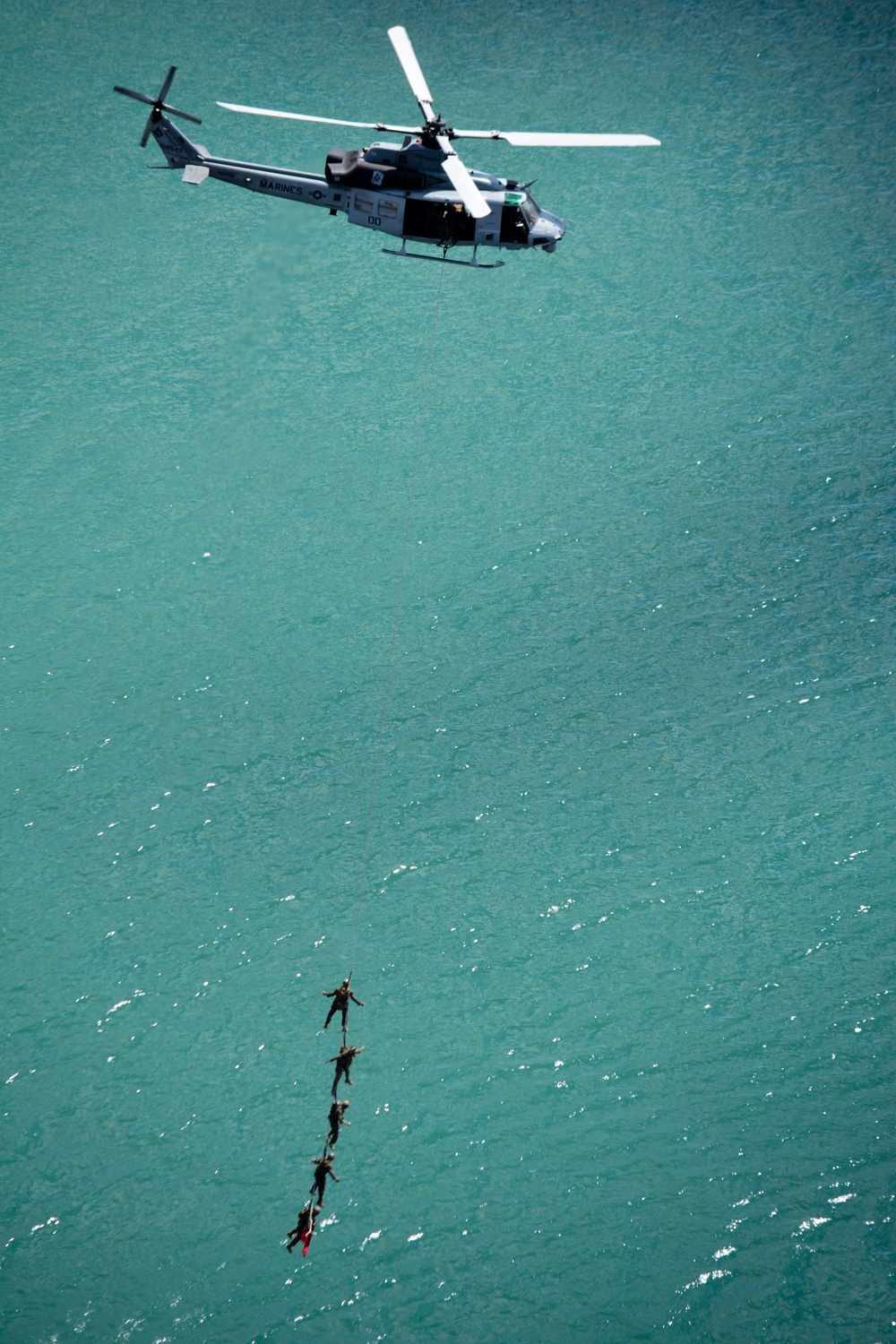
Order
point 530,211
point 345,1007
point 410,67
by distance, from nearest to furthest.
A: 1. point 345,1007
2. point 410,67
3. point 530,211

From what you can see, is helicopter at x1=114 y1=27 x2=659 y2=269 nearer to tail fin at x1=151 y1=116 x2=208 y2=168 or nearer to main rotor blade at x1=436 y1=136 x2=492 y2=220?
main rotor blade at x1=436 y1=136 x2=492 y2=220

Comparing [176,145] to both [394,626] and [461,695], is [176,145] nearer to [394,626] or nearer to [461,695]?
[394,626]

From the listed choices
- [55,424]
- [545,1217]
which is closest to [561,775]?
[545,1217]

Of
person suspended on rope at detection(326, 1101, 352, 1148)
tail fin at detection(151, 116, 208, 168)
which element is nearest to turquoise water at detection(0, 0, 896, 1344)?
person suspended on rope at detection(326, 1101, 352, 1148)

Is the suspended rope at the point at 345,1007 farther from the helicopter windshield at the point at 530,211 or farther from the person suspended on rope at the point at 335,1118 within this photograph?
the helicopter windshield at the point at 530,211

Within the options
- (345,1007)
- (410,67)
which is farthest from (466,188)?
(345,1007)

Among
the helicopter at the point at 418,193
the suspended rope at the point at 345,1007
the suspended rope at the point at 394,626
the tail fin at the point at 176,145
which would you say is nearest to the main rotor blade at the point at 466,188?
the helicopter at the point at 418,193
